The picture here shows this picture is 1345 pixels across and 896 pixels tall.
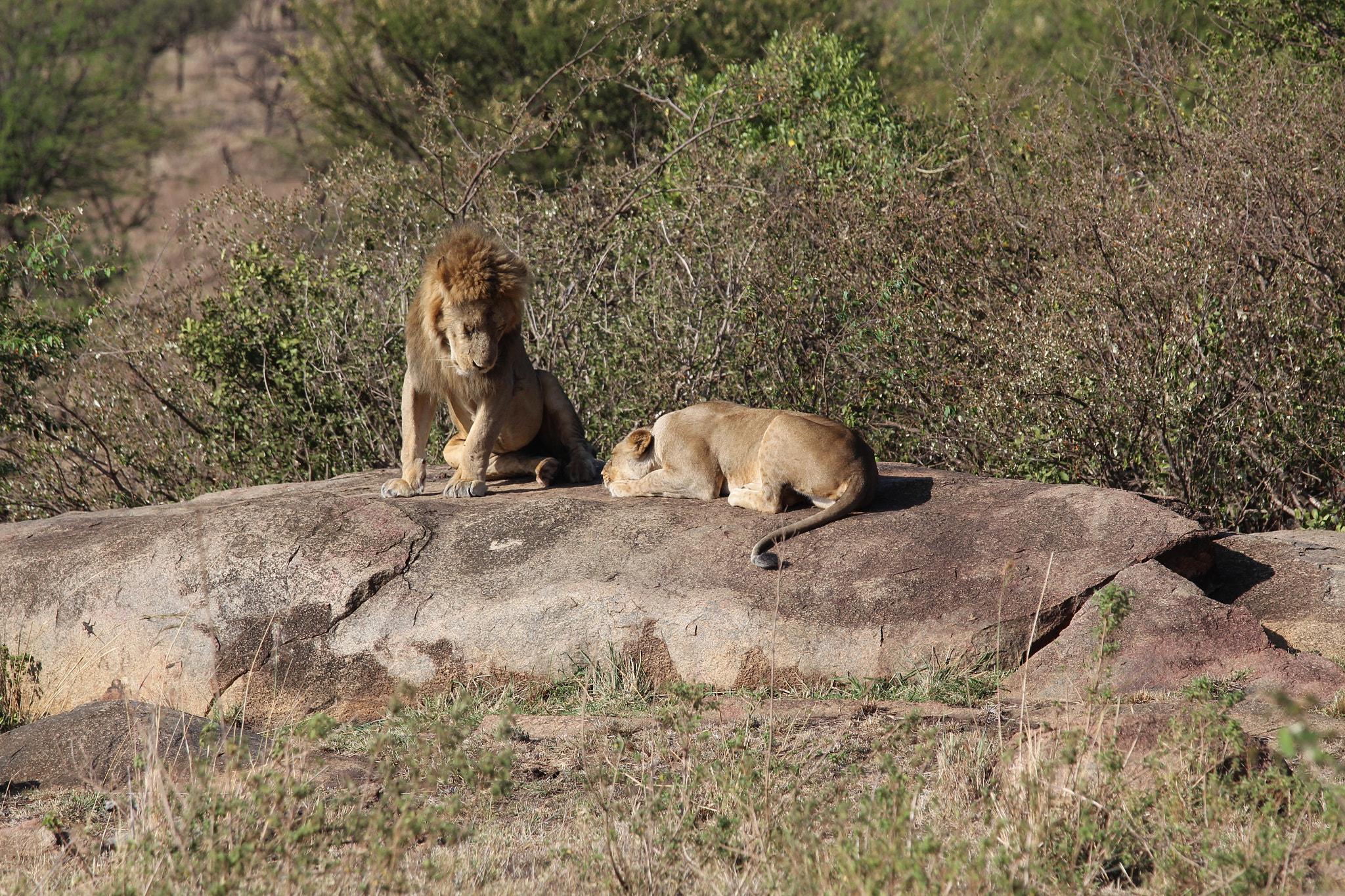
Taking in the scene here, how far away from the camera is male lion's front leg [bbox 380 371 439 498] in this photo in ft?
21.2

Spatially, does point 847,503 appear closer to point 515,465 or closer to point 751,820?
Answer: point 515,465

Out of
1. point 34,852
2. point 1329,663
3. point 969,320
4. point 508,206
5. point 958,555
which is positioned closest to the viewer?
point 34,852

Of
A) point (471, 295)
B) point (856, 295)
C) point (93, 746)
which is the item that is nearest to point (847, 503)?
point (471, 295)

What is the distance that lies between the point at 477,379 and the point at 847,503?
2104 mm

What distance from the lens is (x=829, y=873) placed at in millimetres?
3404

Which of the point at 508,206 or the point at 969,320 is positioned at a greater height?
the point at 508,206

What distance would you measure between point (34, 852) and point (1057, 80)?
14072 mm

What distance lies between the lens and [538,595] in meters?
5.59

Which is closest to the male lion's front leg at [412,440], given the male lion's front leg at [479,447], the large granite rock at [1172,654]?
the male lion's front leg at [479,447]

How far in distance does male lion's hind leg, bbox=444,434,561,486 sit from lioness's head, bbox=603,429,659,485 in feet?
1.71

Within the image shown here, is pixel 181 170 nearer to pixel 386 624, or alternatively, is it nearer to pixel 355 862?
pixel 386 624

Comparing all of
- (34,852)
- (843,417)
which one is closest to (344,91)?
(843,417)

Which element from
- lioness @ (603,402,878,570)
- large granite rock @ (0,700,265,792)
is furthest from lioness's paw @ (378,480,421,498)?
large granite rock @ (0,700,265,792)

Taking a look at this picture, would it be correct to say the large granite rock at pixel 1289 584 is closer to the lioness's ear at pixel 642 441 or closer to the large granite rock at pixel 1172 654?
the large granite rock at pixel 1172 654
